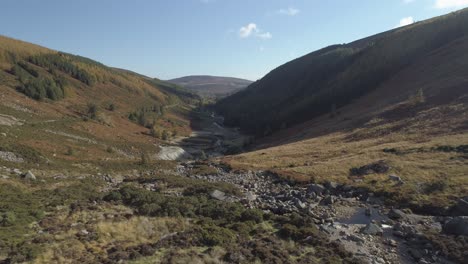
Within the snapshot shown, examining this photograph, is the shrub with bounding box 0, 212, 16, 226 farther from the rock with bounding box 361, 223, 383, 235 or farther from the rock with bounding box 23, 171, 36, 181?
the rock with bounding box 361, 223, 383, 235

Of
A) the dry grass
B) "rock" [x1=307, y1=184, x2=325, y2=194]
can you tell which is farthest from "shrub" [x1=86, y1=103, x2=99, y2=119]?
"rock" [x1=307, y1=184, x2=325, y2=194]

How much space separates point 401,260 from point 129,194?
73.0ft

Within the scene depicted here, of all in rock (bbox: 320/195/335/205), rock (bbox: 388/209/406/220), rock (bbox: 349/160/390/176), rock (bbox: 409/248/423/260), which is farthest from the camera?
rock (bbox: 349/160/390/176)

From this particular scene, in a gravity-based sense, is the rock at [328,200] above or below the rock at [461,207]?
below

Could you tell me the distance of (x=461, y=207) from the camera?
90.2 ft

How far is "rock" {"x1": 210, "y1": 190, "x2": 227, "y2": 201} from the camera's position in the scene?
107ft

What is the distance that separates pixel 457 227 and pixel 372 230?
19.6 ft

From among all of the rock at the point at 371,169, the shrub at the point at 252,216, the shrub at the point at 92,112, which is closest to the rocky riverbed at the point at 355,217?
the shrub at the point at 252,216

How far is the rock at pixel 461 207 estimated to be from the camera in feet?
88.6

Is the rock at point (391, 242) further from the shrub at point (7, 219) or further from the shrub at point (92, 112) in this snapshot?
the shrub at point (92, 112)

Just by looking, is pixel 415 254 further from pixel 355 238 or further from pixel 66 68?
pixel 66 68

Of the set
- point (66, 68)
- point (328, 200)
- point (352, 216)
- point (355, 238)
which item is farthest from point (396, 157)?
point (66, 68)

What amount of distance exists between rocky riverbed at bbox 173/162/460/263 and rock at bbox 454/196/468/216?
1.81 m

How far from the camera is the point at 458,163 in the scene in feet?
128
